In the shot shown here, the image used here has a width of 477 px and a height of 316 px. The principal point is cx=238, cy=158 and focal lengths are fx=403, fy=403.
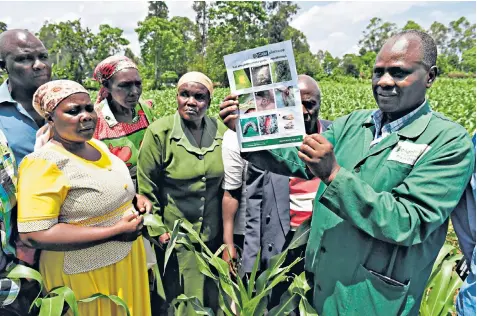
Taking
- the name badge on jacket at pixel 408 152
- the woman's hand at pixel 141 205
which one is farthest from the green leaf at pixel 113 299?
the name badge on jacket at pixel 408 152

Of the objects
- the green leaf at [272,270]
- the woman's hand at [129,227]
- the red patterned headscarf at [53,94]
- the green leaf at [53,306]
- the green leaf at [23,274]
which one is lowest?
the green leaf at [272,270]

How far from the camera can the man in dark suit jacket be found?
2.64 meters

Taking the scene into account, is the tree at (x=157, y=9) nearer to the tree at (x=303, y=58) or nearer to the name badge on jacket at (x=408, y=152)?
the tree at (x=303, y=58)

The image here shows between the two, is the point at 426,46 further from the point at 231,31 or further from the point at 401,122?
the point at 231,31

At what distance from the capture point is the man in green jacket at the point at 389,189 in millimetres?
1508

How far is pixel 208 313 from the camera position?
247 cm

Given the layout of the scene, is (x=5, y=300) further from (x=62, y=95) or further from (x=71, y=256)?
(x=62, y=95)

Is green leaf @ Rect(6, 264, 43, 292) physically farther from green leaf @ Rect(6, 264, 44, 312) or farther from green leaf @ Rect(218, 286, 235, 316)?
green leaf @ Rect(218, 286, 235, 316)

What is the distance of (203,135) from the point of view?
9.57 feet

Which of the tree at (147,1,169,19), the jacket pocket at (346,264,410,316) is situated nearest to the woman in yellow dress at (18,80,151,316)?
the jacket pocket at (346,264,410,316)

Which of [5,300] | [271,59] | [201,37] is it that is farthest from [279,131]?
[201,37]

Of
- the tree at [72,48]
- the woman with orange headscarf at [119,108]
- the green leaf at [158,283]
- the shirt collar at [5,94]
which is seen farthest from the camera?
the tree at [72,48]

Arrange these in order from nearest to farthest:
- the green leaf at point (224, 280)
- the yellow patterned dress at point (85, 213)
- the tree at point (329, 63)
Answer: the yellow patterned dress at point (85, 213)
the green leaf at point (224, 280)
the tree at point (329, 63)

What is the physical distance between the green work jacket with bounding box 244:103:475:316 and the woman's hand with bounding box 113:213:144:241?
865mm
